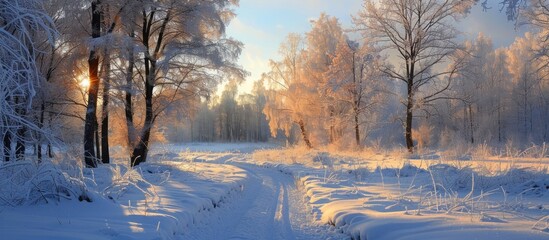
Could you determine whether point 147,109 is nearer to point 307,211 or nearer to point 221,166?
point 221,166

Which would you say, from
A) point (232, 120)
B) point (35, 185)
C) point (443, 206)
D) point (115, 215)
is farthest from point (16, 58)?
point (232, 120)

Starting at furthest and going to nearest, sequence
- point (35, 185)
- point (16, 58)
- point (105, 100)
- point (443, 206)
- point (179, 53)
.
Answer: point (105, 100) < point (179, 53) < point (443, 206) < point (35, 185) < point (16, 58)

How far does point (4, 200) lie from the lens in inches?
218

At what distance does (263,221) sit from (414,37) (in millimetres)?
15098

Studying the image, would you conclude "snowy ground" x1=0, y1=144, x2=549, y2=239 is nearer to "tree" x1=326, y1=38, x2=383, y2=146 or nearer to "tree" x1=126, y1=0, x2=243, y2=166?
"tree" x1=126, y1=0, x2=243, y2=166

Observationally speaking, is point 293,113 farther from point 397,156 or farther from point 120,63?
point 120,63

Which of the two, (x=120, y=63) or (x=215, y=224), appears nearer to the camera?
(x=215, y=224)

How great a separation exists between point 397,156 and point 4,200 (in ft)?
52.4

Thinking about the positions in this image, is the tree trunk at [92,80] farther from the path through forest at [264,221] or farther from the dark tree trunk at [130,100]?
the path through forest at [264,221]

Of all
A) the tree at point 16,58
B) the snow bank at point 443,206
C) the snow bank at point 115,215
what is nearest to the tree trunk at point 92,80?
the snow bank at point 115,215

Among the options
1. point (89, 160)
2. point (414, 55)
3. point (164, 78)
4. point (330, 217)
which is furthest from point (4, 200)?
point (414, 55)

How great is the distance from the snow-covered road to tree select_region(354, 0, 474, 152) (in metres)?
11.1

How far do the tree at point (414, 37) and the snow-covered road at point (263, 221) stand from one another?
1108cm

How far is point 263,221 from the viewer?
7.48m
